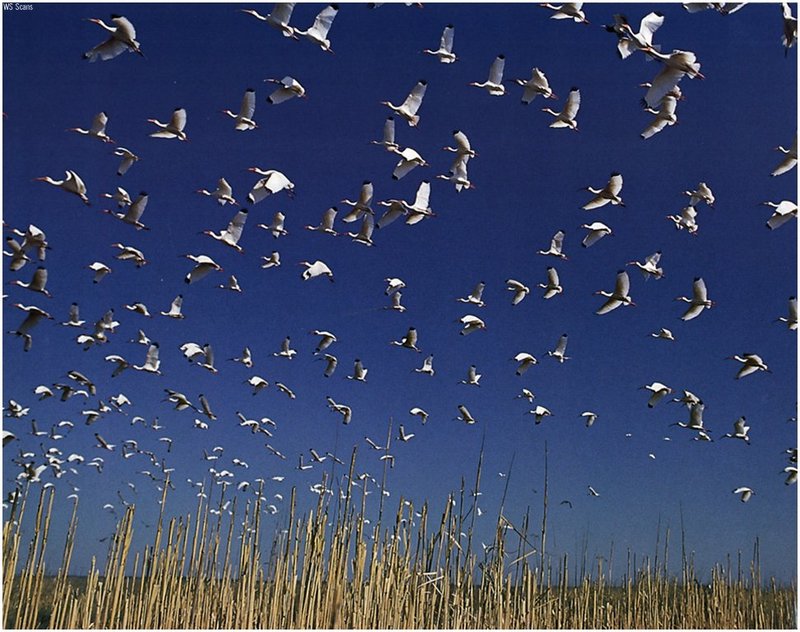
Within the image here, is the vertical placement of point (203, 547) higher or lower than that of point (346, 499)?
lower

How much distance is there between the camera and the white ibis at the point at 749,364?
7289 millimetres

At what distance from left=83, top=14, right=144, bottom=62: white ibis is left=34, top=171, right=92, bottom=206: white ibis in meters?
1.05

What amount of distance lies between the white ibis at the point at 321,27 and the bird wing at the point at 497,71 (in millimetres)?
1496

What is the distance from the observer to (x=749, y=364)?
7.37 metres

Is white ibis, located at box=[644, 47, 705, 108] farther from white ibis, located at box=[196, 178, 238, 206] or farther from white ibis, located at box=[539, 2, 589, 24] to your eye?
white ibis, located at box=[196, 178, 238, 206]

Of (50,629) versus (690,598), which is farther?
(690,598)

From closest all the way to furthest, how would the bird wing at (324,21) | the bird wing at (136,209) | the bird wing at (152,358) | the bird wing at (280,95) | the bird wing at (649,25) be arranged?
the bird wing at (649,25)
the bird wing at (324,21)
the bird wing at (280,95)
the bird wing at (136,209)
the bird wing at (152,358)

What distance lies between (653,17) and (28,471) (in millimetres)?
6636

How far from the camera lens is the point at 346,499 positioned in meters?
5.54

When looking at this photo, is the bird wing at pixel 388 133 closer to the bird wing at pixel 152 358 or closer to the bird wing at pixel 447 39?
the bird wing at pixel 447 39

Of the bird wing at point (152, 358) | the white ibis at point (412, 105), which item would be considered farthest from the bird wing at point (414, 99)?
the bird wing at point (152, 358)

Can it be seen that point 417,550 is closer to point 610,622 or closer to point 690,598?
point 610,622

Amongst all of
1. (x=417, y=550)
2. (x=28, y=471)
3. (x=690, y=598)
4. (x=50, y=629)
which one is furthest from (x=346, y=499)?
(x=690, y=598)

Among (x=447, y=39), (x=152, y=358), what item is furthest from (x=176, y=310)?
(x=447, y=39)
